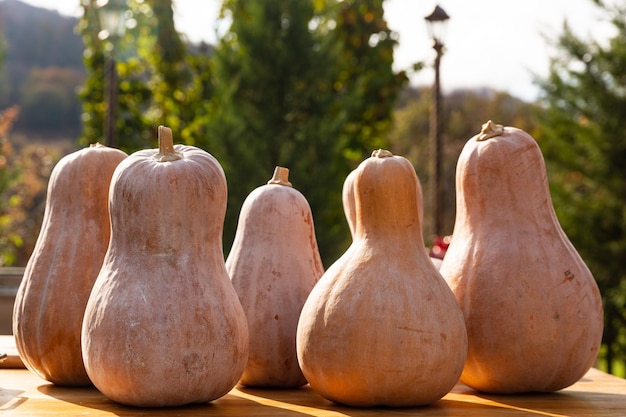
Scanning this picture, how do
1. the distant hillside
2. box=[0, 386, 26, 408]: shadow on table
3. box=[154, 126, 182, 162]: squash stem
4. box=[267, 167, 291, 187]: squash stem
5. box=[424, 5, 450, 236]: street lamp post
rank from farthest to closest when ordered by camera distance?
1. the distant hillside
2. box=[424, 5, 450, 236]: street lamp post
3. box=[267, 167, 291, 187]: squash stem
4. box=[154, 126, 182, 162]: squash stem
5. box=[0, 386, 26, 408]: shadow on table

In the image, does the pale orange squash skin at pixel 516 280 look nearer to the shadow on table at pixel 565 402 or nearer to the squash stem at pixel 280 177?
the shadow on table at pixel 565 402

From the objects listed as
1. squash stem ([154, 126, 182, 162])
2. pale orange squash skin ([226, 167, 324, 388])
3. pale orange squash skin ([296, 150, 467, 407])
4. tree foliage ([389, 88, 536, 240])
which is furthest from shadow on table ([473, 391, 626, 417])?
tree foliage ([389, 88, 536, 240])

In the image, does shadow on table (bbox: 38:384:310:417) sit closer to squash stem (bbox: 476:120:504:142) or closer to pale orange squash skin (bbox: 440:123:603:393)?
pale orange squash skin (bbox: 440:123:603:393)

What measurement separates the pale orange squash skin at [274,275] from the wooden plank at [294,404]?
0.17 feet

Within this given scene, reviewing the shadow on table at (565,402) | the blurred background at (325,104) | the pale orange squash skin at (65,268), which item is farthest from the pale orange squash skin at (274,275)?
the blurred background at (325,104)

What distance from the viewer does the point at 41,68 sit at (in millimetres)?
39688

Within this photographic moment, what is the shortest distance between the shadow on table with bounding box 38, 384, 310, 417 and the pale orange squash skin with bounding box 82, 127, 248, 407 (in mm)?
22

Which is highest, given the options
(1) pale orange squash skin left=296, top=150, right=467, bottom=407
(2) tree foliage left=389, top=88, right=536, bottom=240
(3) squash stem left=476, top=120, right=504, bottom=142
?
(2) tree foliage left=389, top=88, right=536, bottom=240

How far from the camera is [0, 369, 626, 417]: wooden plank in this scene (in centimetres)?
157

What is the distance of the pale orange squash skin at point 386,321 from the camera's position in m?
1.62

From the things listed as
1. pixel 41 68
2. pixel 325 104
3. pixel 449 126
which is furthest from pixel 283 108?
pixel 41 68

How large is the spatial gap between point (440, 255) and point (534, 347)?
5.09 feet

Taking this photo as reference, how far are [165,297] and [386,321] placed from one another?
42 centimetres

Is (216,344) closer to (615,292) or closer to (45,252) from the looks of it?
(45,252)
